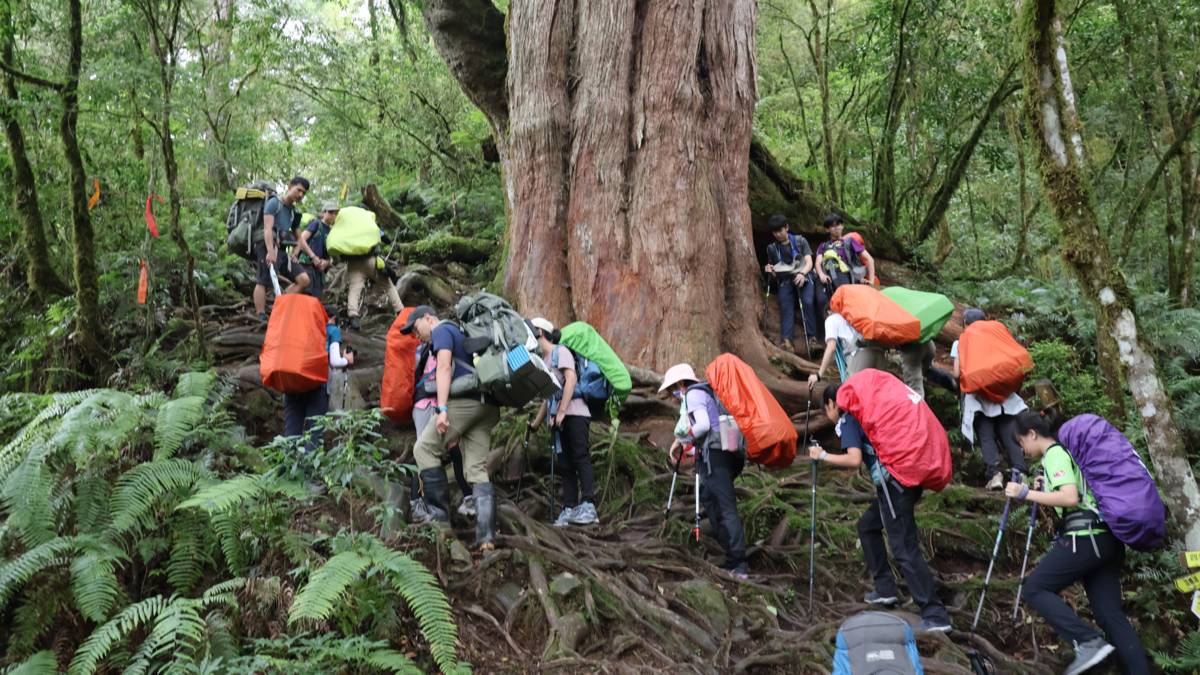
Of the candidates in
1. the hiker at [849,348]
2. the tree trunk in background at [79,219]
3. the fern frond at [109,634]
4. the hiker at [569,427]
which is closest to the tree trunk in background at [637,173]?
the hiker at [849,348]

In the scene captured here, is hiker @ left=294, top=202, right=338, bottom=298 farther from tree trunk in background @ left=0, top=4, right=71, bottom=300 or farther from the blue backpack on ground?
the blue backpack on ground

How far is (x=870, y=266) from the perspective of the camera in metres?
10.1

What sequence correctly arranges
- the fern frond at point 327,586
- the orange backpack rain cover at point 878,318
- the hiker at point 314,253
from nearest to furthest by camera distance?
1. the fern frond at point 327,586
2. the orange backpack rain cover at point 878,318
3. the hiker at point 314,253

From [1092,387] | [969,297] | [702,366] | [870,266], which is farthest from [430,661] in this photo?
[969,297]

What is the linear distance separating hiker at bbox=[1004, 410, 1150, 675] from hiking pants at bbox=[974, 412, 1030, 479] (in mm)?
2177

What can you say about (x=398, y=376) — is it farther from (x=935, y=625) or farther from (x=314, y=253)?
(x=935, y=625)

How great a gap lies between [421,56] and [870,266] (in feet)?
35.9

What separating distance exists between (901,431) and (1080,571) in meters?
1.40

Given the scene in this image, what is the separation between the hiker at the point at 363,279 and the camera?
Answer: 31.7ft

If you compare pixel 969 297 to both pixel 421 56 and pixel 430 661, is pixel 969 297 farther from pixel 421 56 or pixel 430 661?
pixel 421 56

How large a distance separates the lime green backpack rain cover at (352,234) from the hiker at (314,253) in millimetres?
90

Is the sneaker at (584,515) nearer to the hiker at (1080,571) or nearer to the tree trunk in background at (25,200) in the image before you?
the hiker at (1080,571)

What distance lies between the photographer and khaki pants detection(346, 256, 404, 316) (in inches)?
381

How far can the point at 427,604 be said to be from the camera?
14.7 ft
